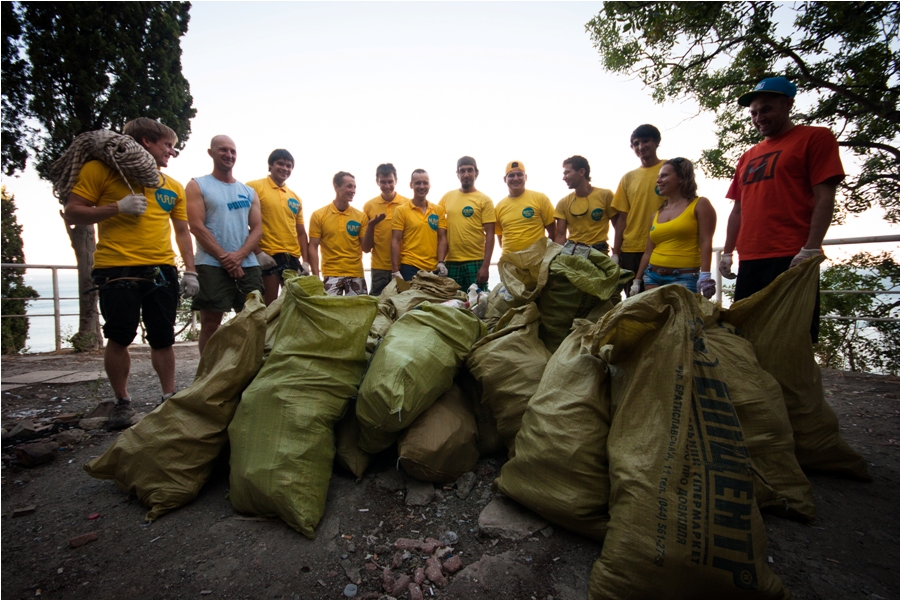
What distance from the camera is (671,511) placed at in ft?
3.54

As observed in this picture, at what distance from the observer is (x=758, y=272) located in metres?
2.08

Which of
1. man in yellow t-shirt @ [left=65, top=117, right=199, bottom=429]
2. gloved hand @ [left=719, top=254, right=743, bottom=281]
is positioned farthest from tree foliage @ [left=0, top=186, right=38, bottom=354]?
gloved hand @ [left=719, top=254, right=743, bottom=281]

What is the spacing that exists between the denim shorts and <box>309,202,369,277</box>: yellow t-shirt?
241 cm

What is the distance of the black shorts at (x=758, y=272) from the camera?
6.56 feet

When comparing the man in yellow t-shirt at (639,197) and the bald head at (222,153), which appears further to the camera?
the man in yellow t-shirt at (639,197)

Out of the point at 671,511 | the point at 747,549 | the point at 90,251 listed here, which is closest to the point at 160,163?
the point at 671,511

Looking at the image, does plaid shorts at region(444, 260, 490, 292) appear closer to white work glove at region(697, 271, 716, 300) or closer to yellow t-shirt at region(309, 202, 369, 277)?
yellow t-shirt at region(309, 202, 369, 277)

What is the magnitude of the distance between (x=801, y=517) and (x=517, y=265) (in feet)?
4.87

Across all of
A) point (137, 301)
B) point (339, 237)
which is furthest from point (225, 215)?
point (339, 237)

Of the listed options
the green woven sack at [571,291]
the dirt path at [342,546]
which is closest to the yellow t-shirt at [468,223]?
the green woven sack at [571,291]

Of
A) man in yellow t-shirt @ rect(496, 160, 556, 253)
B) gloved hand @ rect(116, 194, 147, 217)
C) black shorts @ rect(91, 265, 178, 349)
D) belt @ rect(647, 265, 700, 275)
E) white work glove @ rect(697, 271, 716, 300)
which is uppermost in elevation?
man in yellow t-shirt @ rect(496, 160, 556, 253)

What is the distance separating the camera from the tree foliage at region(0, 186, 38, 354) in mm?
6871

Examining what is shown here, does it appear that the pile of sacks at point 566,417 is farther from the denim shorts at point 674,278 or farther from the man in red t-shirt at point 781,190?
the denim shorts at point 674,278

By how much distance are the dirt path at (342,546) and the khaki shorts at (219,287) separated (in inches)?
44.4
